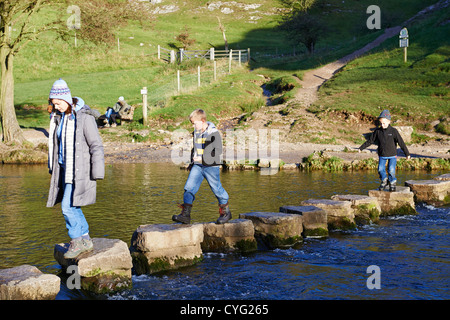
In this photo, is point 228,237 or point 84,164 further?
point 228,237

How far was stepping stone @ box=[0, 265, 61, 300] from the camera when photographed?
5.81m

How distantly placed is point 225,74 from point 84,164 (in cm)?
3671

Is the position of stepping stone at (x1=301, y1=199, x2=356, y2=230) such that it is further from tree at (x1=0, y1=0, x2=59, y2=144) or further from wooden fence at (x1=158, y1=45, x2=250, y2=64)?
wooden fence at (x1=158, y1=45, x2=250, y2=64)

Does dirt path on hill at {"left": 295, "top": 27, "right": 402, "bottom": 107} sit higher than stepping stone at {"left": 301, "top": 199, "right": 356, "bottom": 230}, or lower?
higher

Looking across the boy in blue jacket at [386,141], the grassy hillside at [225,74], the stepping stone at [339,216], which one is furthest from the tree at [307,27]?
the stepping stone at [339,216]

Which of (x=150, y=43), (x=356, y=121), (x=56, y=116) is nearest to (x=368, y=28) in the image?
(x=150, y=43)

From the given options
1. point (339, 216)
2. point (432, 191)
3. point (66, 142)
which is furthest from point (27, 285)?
point (432, 191)

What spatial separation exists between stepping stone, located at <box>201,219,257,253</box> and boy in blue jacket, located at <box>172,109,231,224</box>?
231mm

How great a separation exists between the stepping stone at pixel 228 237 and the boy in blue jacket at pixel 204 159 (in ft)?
0.76

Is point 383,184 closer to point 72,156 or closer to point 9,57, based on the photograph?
point 72,156

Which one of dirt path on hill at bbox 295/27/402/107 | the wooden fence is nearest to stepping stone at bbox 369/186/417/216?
dirt path on hill at bbox 295/27/402/107

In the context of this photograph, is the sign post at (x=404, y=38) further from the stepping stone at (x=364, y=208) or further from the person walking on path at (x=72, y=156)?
the person walking on path at (x=72, y=156)

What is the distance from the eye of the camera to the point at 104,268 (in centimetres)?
673

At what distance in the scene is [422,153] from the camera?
20953 mm
